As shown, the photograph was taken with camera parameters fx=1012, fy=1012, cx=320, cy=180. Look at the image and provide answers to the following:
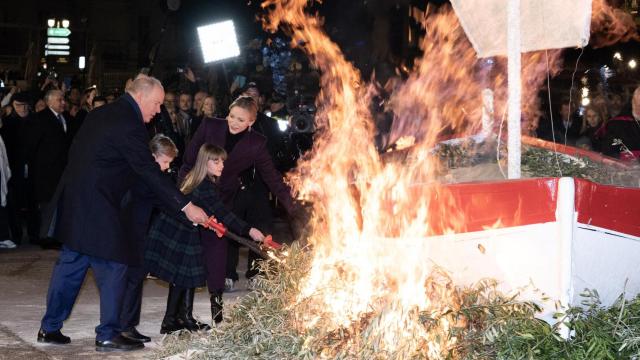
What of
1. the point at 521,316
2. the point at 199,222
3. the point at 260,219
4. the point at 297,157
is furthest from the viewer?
the point at 297,157

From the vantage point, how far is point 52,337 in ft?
24.7

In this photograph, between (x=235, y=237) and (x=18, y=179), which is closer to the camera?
(x=235, y=237)

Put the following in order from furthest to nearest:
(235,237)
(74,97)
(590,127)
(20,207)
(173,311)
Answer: (74,97) → (20,207) → (590,127) → (173,311) → (235,237)

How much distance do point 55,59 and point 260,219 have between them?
5830 centimetres

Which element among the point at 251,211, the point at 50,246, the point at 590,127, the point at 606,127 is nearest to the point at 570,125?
the point at 590,127

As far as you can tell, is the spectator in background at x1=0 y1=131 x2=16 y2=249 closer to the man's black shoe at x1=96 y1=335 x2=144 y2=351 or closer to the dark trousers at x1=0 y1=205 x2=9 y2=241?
the dark trousers at x1=0 y1=205 x2=9 y2=241

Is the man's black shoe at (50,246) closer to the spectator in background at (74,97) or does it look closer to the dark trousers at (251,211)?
the spectator in background at (74,97)

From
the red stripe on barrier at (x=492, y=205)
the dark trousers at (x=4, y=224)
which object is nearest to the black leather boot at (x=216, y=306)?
the red stripe on barrier at (x=492, y=205)

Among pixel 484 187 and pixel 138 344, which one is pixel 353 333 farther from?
pixel 138 344

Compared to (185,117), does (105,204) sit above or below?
below

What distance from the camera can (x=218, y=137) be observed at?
9.21 m

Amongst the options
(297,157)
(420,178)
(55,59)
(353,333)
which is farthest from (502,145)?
(55,59)

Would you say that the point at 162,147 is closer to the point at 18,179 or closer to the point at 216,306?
the point at 216,306

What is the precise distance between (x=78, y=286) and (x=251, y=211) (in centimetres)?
329
